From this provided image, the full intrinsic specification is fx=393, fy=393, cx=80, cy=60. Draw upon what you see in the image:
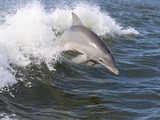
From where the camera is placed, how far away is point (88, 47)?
864cm

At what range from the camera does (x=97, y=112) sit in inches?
292

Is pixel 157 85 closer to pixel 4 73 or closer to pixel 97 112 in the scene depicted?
pixel 97 112

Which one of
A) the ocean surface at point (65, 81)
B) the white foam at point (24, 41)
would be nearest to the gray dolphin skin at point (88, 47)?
the ocean surface at point (65, 81)

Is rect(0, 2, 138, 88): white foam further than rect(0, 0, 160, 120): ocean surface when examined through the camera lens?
Yes

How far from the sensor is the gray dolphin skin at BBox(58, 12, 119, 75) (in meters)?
8.34

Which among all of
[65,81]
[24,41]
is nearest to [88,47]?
[65,81]

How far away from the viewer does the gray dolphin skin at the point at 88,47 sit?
27.4ft

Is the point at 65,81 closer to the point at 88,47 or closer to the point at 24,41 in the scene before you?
the point at 88,47

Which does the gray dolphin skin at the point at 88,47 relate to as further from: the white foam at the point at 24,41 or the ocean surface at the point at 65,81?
the white foam at the point at 24,41

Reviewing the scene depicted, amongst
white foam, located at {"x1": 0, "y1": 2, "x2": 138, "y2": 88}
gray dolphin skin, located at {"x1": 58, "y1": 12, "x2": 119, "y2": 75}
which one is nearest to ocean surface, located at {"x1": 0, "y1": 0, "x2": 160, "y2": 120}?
white foam, located at {"x1": 0, "y1": 2, "x2": 138, "y2": 88}

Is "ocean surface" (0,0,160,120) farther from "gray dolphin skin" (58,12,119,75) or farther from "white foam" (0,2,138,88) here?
"gray dolphin skin" (58,12,119,75)

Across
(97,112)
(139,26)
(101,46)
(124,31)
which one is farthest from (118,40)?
(97,112)

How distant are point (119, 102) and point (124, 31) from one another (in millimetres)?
9204

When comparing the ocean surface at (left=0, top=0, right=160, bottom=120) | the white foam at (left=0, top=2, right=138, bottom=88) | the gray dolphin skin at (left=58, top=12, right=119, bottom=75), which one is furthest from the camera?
the white foam at (left=0, top=2, right=138, bottom=88)
